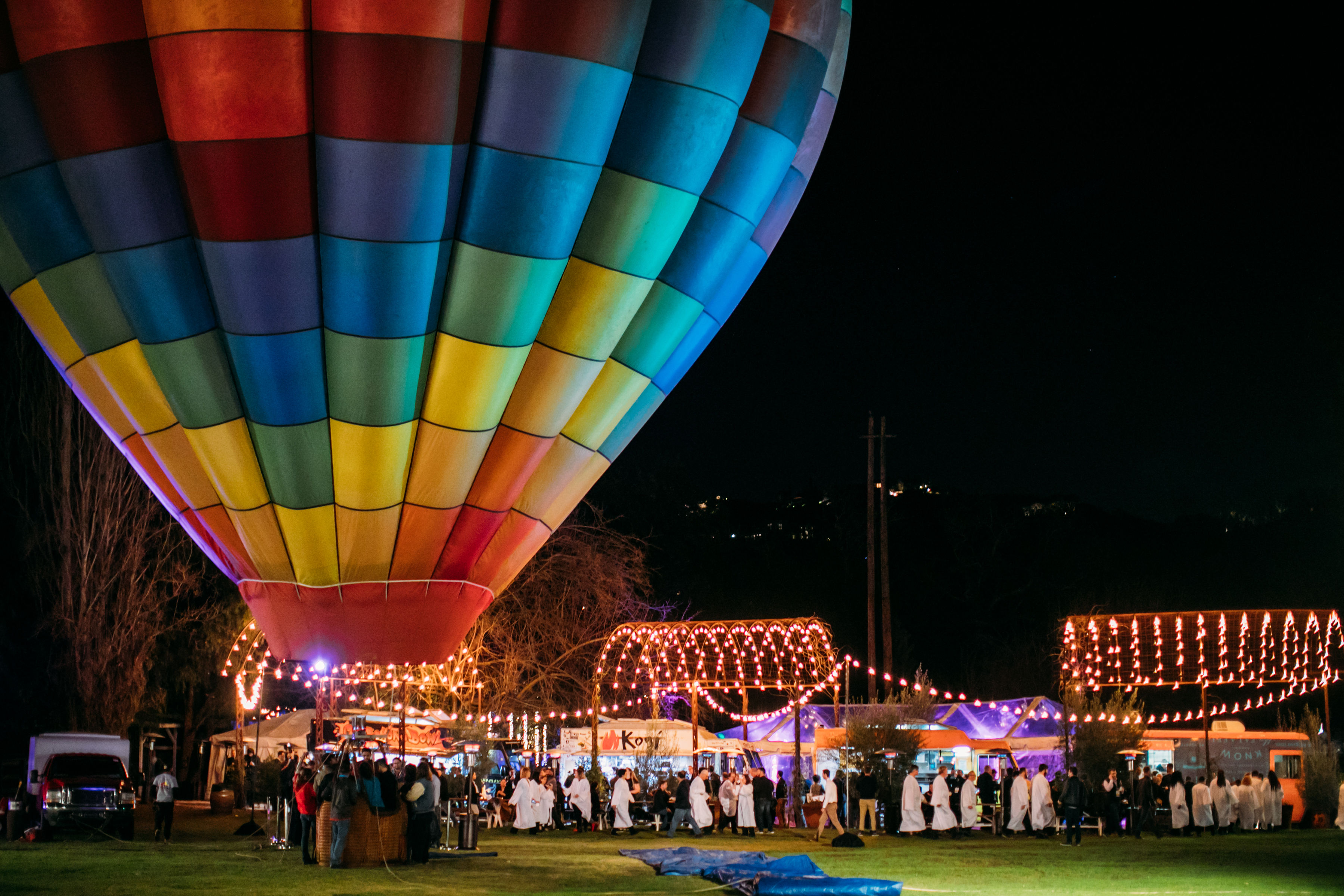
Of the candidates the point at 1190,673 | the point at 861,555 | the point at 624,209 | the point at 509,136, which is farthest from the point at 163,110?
the point at 861,555

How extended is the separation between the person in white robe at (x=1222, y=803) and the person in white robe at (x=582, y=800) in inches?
373

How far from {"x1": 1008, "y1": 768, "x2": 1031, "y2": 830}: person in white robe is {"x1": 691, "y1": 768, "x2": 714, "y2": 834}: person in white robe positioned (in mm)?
4285

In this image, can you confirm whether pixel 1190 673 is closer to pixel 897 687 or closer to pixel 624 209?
pixel 897 687

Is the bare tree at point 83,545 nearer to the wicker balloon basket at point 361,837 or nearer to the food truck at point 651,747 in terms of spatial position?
the food truck at point 651,747

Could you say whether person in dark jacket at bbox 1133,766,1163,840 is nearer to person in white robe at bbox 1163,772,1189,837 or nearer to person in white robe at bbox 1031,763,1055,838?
person in white robe at bbox 1163,772,1189,837

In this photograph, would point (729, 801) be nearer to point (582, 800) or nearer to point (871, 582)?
point (582, 800)

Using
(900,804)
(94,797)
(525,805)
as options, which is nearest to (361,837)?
(94,797)

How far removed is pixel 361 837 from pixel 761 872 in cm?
417

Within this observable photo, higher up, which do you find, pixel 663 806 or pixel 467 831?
pixel 467 831

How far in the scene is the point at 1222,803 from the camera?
21.9 meters

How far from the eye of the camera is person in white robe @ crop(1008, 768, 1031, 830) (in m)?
20.1

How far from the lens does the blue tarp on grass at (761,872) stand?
32.8ft

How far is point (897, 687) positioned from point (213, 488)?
30133 mm

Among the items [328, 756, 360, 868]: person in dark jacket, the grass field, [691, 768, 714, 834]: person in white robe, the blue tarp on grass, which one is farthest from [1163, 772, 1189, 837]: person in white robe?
[328, 756, 360, 868]: person in dark jacket
